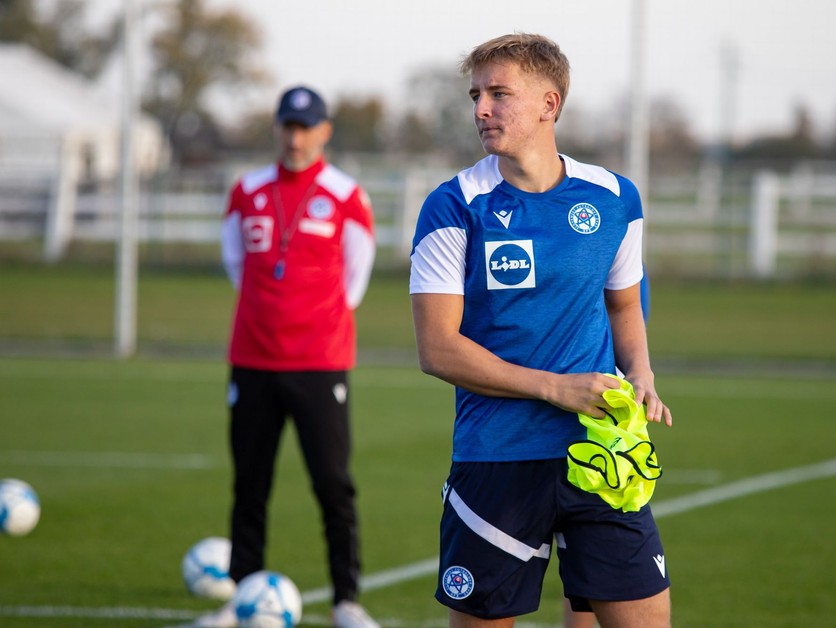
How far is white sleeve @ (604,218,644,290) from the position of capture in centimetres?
419

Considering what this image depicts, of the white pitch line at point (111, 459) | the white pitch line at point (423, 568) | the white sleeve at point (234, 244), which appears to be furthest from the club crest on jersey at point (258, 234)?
the white pitch line at point (111, 459)

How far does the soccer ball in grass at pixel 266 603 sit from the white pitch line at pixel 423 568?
57 cm

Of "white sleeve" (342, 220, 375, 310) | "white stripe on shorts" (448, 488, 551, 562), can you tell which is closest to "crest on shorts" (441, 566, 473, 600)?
"white stripe on shorts" (448, 488, 551, 562)

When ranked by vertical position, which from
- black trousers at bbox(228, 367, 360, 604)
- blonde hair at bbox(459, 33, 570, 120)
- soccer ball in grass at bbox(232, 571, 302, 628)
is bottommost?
soccer ball in grass at bbox(232, 571, 302, 628)

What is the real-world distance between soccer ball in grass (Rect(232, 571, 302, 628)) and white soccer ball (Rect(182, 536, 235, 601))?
75 cm

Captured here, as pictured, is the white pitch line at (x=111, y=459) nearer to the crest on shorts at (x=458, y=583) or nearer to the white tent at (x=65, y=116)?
the crest on shorts at (x=458, y=583)

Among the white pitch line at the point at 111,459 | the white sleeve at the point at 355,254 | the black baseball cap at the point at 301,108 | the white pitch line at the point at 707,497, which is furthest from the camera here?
the white pitch line at the point at 111,459

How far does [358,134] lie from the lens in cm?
4228

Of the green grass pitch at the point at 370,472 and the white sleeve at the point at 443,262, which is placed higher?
the white sleeve at the point at 443,262

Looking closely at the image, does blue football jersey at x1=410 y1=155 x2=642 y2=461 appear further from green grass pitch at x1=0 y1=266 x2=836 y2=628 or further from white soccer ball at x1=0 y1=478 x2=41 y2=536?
white soccer ball at x1=0 y1=478 x2=41 y2=536

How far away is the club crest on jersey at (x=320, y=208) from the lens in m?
6.83

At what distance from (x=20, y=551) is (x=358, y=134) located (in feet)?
115

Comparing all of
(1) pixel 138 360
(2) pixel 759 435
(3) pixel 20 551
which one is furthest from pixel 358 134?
(3) pixel 20 551

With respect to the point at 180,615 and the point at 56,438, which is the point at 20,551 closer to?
the point at 180,615
